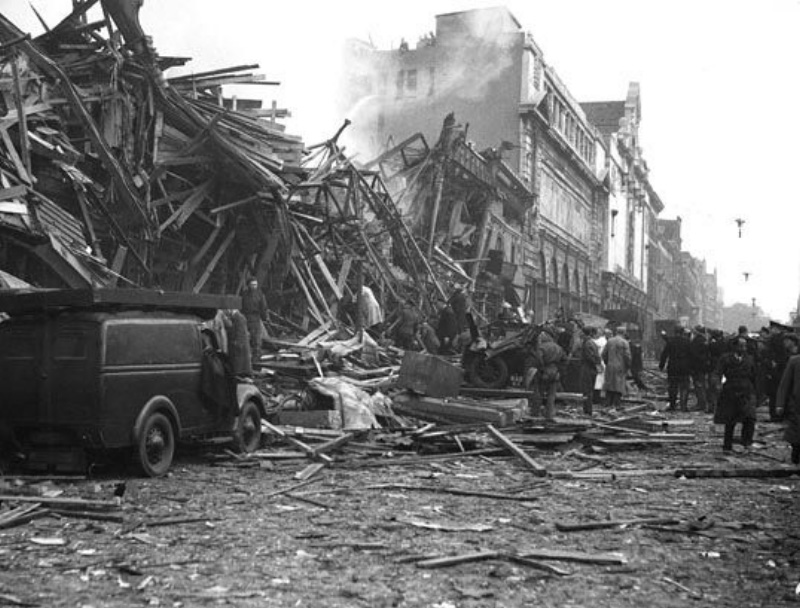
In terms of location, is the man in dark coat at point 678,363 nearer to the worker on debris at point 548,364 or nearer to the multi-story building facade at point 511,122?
the worker on debris at point 548,364

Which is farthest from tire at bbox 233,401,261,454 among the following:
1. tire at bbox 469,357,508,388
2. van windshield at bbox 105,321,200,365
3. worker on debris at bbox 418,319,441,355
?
worker on debris at bbox 418,319,441,355

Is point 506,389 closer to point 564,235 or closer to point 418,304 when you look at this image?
point 418,304

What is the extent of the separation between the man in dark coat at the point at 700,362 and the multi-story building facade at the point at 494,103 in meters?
27.3

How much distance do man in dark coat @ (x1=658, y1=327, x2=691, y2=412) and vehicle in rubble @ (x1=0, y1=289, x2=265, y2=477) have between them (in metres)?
11.7

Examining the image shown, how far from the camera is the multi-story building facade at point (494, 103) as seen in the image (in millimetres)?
47344

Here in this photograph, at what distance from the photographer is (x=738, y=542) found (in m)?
6.73

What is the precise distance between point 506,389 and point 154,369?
429 inches

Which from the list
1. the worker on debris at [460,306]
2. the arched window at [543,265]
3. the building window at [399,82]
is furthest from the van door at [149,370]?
the building window at [399,82]

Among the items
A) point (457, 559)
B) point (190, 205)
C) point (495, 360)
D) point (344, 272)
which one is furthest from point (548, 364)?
point (457, 559)

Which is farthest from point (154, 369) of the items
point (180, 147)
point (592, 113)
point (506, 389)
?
point (592, 113)

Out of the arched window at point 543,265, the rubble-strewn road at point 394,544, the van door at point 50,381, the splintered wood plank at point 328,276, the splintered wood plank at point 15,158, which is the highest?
the arched window at point 543,265

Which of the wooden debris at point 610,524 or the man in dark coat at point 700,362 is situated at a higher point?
the man in dark coat at point 700,362

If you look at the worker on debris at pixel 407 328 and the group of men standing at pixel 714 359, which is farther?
the worker on debris at pixel 407 328

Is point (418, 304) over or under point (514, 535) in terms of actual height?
over
